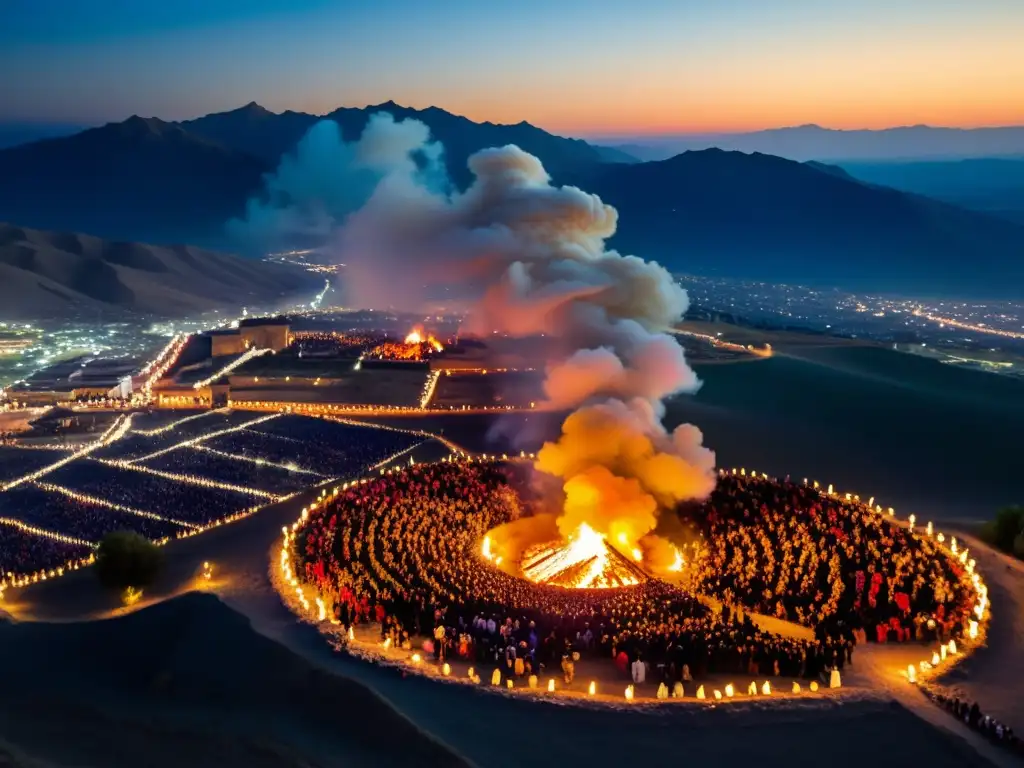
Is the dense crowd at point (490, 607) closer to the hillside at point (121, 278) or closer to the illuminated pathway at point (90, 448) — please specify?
the illuminated pathway at point (90, 448)

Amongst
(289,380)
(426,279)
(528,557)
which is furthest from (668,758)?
(289,380)

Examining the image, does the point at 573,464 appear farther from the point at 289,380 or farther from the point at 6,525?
the point at 289,380

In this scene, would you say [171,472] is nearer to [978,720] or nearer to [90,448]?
[90,448]

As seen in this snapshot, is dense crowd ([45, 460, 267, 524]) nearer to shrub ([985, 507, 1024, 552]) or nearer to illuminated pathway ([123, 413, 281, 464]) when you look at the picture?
illuminated pathway ([123, 413, 281, 464])

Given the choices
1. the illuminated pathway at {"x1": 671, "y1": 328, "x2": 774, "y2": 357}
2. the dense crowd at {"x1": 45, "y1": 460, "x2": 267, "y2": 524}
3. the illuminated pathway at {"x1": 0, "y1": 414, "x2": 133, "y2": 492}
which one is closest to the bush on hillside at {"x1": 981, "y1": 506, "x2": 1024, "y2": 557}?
the dense crowd at {"x1": 45, "y1": 460, "x2": 267, "y2": 524}

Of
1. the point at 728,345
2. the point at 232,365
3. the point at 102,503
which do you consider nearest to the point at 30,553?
the point at 102,503
